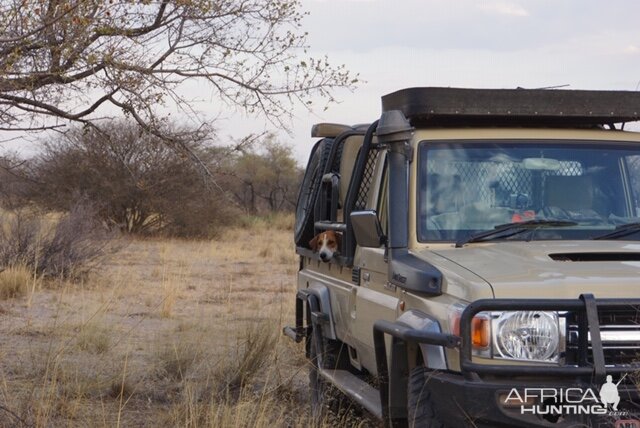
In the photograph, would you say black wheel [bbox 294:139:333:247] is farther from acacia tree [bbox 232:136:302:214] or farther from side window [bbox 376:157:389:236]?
acacia tree [bbox 232:136:302:214]

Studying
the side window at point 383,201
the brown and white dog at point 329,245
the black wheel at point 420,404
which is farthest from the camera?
the brown and white dog at point 329,245

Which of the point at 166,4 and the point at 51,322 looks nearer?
the point at 166,4

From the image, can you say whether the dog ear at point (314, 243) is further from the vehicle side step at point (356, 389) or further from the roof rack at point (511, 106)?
the roof rack at point (511, 106)

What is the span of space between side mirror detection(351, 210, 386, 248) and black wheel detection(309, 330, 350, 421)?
120 centimetres

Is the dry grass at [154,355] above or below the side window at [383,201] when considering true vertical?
below

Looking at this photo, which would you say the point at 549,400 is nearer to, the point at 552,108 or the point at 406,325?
the point at 406,325

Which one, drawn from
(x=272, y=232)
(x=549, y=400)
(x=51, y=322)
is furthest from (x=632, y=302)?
(x=272, y=232)

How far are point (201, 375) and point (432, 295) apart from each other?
11.5 ft

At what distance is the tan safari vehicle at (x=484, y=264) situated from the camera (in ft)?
13.3

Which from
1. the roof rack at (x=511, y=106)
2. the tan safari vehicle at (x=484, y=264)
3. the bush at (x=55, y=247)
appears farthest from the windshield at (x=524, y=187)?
the bush at (x=55, y=247)

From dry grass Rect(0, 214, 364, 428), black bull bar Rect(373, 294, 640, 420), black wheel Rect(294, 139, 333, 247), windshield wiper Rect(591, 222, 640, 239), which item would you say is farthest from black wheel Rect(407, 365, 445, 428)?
black wheel Rect(294, 139, 333, 247)

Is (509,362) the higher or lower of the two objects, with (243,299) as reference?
higher

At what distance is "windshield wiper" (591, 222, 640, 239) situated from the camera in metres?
5.08

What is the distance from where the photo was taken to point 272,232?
101 ft
